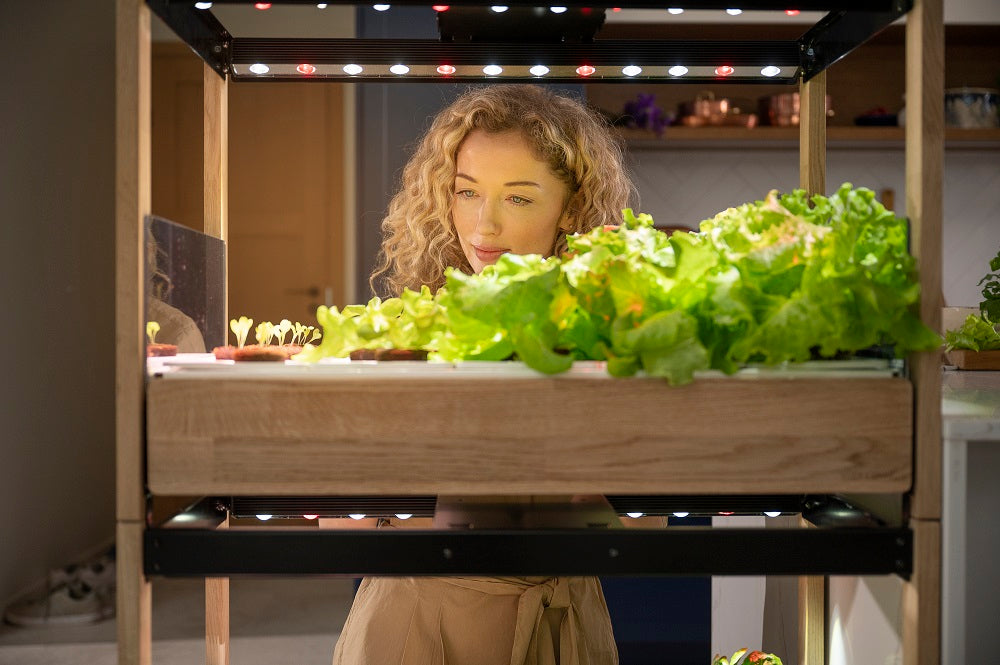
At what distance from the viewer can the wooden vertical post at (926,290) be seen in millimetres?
887

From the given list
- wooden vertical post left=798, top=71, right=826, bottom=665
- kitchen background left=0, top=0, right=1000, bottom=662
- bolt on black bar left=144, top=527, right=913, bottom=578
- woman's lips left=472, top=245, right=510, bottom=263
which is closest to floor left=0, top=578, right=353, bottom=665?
kitchen background left=0, top=0, right=1000, bottom=662

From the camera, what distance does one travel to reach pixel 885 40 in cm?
354

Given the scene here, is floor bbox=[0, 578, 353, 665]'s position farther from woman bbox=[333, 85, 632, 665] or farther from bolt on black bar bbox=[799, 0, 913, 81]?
bolt on black bar bbox=[799, 0, 913, 81]

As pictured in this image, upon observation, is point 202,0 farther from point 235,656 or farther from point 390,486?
point 235,656

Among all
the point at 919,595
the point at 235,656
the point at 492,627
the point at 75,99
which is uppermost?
the point at 75,99

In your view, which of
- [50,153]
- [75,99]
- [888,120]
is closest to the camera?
[888,120]

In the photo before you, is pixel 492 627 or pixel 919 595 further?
pixel 492 627

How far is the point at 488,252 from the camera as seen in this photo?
154cm

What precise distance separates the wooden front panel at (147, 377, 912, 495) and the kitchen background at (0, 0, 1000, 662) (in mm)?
2426

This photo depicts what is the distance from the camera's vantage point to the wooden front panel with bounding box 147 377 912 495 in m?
0.88

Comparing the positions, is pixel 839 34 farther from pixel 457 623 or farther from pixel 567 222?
pixel 457 623

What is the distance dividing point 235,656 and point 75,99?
94.2 inches

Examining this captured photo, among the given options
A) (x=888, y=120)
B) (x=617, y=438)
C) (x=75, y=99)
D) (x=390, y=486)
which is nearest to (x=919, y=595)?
(x=617, y=438)

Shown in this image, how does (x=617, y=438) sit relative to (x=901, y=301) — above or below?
below
